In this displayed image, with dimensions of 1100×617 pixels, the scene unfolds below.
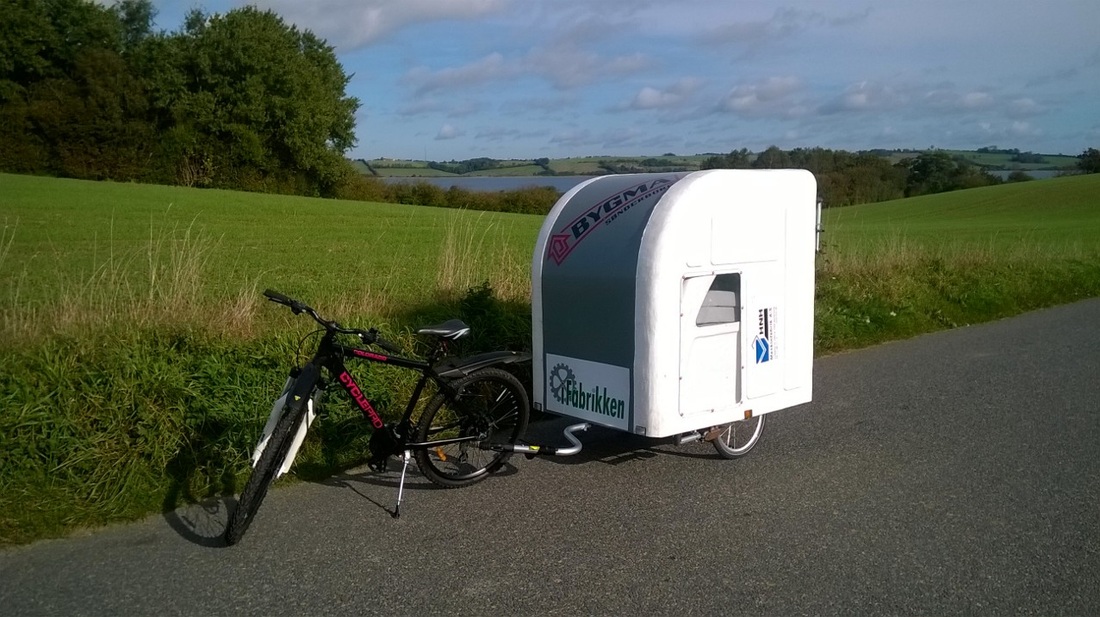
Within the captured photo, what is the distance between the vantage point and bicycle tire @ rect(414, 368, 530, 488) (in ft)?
18.6

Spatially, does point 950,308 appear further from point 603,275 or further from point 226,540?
point 226,540

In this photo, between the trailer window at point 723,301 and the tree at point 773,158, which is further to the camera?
the tree at point 773,158

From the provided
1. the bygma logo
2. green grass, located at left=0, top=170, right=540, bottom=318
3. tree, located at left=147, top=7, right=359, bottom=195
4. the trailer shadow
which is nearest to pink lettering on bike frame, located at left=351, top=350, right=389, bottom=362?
the bygma logo

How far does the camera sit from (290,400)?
4.93 m

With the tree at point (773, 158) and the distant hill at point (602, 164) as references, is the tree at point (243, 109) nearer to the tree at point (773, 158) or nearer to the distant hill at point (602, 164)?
the distant hill at point (602, 164)

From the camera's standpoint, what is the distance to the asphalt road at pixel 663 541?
4.14 meters

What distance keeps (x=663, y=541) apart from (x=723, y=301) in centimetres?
176

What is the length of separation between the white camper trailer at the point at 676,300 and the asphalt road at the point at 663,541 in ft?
1.64

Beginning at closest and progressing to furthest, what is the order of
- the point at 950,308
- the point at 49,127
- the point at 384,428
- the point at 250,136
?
1. the point at 384,428
2. the point at 950,308
3. the point at 49,127
4. the point at 250,136

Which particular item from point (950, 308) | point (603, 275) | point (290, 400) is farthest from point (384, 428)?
point (950, 308)

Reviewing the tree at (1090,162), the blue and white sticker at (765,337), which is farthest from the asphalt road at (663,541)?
the tree at (1090,162)

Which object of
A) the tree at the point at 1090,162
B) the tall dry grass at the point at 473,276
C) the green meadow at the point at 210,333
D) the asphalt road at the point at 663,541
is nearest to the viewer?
the asphalt road at the point at 663,541

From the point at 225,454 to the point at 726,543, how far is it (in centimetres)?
297

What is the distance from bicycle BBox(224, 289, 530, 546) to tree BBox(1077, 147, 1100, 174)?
79401 millimetres
